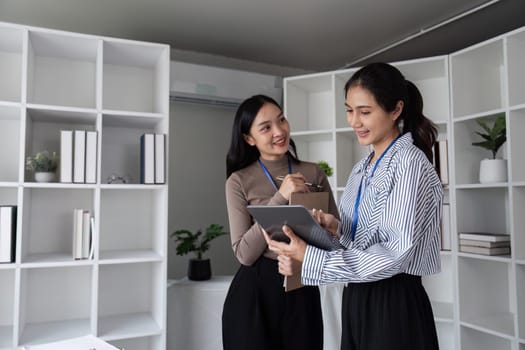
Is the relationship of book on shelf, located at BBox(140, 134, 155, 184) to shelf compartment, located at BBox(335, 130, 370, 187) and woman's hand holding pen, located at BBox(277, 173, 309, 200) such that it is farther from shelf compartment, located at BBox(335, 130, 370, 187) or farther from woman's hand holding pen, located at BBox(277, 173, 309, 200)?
shelf compartment, located at BBox(335, 130, 370, 187)

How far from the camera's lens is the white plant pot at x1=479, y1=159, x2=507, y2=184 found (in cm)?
238

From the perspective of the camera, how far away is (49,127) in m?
2.51

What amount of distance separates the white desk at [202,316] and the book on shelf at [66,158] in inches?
38.5

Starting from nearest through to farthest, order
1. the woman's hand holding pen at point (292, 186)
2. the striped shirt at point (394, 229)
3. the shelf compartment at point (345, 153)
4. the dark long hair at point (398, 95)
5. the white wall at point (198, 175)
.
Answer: the striped shirt at point (394, 229) → the dark long hair at point (398, 95) → the woman's hand holding pen at point (292, 186) → the shelf compartment at point (345, 153) → the white wall at point (198, 175)

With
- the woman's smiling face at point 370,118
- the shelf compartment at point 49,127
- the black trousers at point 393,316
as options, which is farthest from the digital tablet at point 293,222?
the shelf compartment at point 49,127

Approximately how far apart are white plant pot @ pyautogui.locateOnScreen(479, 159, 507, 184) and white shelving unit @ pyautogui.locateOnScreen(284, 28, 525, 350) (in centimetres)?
6

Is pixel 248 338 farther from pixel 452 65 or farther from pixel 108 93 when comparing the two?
pixel 452 65

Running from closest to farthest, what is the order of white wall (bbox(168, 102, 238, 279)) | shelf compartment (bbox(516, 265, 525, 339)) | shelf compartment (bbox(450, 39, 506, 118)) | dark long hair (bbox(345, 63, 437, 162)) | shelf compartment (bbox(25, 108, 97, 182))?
dark long hair (bbox(345, 63, 437, 162)) < shelf compartment (bbox(516, 265, 525, 339)) < shelf compartment (bbox(25, 108, 97, 182)) < shelf compartment (bbox(450, 39, 506, 118)) < white wall (bbox(168, 102, 238, 279))

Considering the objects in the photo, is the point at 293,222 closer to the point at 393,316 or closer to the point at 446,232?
the point at 393,316

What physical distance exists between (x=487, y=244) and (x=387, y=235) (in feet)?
5.26

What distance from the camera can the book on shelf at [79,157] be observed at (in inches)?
86.1

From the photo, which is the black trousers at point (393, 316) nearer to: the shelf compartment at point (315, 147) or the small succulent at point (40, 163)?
the small succulent at point (40, 163)

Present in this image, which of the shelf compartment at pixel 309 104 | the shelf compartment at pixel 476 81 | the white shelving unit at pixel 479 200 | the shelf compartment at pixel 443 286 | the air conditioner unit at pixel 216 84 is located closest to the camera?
the white shelving unit at pixel 479 200

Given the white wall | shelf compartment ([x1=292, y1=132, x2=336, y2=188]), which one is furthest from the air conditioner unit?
shelf compartment ([x1=292, y1=132, x2=336, y2=188])
